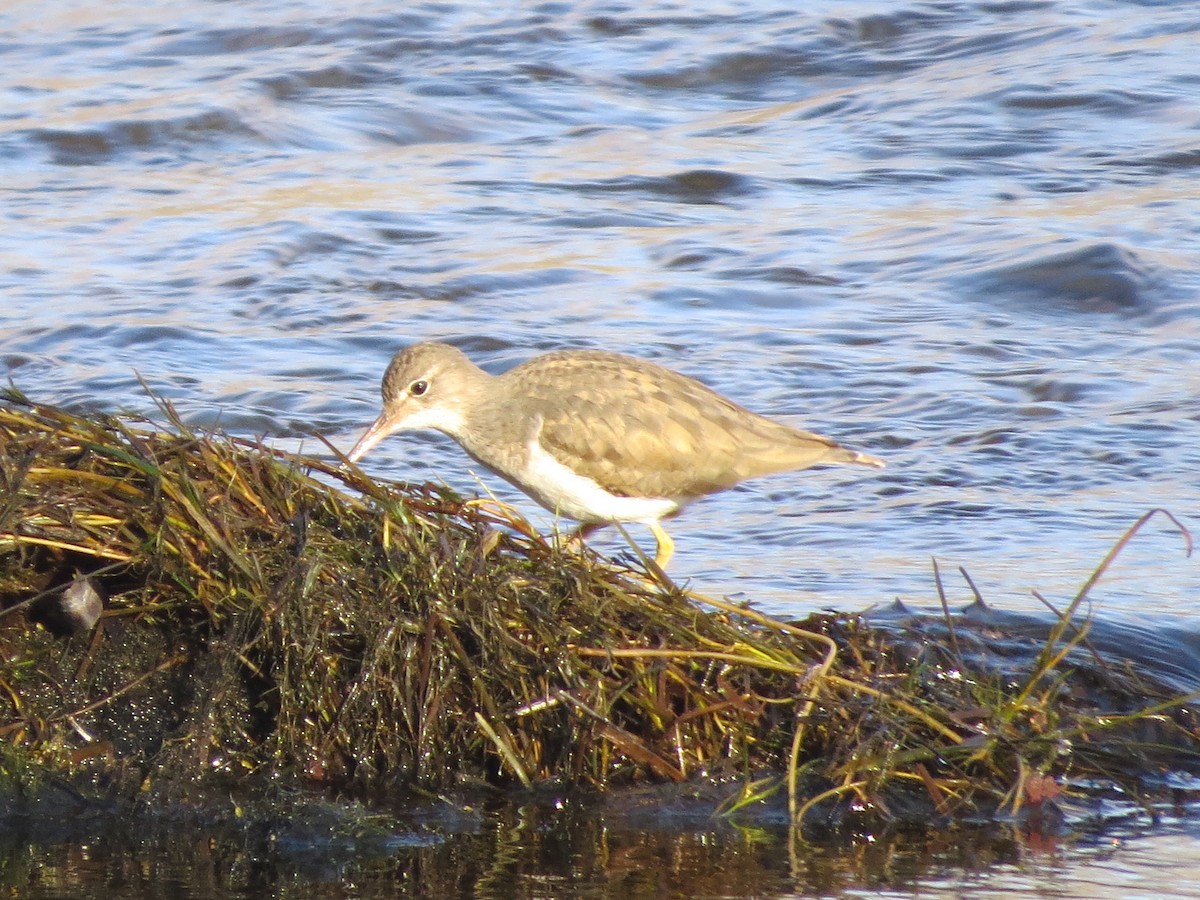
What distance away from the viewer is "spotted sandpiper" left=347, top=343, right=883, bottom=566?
5.73 m

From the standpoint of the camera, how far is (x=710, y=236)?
9.92 meters

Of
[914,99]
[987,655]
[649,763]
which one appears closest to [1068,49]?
[914,99]

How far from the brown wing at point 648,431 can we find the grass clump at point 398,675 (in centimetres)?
120

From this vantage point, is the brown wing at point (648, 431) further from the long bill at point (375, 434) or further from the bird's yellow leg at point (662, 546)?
the long bill at point (375, 434)

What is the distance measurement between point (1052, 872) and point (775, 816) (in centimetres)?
63

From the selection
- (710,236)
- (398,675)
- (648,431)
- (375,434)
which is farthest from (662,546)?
(710,236)

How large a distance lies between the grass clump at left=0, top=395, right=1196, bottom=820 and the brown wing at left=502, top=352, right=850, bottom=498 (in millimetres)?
1201

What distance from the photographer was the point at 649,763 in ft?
14.0

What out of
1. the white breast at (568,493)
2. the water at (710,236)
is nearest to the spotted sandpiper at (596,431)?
the white breast at (568,493)

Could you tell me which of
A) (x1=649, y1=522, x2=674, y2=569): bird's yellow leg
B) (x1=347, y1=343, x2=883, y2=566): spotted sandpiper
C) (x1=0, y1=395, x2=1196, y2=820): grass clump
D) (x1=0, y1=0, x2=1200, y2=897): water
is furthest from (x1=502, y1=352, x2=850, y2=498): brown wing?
(x1=0, y1=395, x2=1196, y2=820): grass clump

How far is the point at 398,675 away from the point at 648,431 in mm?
1837

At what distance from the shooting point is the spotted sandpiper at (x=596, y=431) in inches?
226

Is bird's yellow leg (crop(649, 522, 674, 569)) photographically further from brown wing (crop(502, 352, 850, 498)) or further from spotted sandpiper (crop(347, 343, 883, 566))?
brown wing (crop(502, 352, 850, 498))

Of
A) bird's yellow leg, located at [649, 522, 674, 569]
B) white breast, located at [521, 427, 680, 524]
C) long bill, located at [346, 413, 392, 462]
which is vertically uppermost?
long bill, located at [346, 413, 392, 462]
